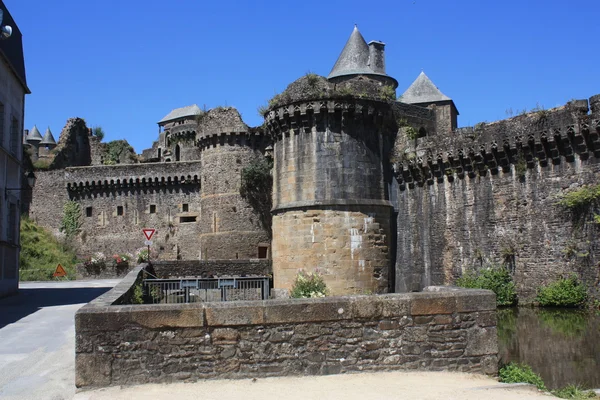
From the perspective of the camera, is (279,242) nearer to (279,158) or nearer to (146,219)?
(279,158)

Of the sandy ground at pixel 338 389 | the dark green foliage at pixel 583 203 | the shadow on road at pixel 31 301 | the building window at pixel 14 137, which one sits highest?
the building window at pixel 14 137

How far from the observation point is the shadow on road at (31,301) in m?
13.5

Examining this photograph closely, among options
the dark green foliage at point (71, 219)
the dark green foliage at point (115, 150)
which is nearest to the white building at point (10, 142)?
the dark green foliage at point (71, 219)

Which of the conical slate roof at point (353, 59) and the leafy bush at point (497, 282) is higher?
the conical slate roof at point (353, 59)

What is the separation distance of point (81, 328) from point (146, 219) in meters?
28.3

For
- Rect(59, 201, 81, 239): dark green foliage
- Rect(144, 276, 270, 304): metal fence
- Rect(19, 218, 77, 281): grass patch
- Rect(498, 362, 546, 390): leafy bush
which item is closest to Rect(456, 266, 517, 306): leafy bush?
Rect(144, 276, 270, 304): metal fence

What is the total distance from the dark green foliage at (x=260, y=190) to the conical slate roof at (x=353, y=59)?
7.59 meters

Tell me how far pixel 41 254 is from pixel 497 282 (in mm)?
24738

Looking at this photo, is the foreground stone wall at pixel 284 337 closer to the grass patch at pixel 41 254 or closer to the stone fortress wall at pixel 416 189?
the stone fortress wall at pixel 416 189

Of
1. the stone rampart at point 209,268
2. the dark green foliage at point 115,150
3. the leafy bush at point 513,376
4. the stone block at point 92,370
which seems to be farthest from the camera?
the dark green foliage at point 115,150

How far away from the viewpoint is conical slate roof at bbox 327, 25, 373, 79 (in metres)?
32.3

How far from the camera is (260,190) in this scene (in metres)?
27.7

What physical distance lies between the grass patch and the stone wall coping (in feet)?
84.3

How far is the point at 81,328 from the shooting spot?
669 cm
